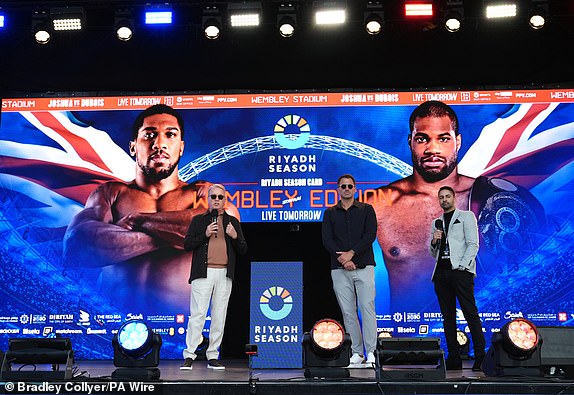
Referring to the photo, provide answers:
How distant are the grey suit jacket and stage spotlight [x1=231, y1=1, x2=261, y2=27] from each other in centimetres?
307

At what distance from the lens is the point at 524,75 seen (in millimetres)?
8820

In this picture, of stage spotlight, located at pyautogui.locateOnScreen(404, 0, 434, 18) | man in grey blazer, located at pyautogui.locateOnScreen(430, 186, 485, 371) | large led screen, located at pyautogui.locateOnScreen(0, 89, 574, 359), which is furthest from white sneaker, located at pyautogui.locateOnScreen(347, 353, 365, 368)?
stage spotlight, located at pyautogui.locateOnScreen(404, 0, 434, 18)

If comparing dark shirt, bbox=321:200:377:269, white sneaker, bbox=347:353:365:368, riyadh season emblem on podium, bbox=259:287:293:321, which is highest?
dark shirt, bbox=321:200:377:269

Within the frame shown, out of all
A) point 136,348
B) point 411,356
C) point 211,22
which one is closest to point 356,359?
point 411,356

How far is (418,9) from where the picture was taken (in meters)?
7.48

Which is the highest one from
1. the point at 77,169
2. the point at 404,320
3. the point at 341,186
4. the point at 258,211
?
the point at 77,169

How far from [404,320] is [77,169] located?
173 inches

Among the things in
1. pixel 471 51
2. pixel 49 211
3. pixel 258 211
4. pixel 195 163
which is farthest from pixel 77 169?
pixel 471 51

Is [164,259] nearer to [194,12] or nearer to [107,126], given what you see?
[107,126]

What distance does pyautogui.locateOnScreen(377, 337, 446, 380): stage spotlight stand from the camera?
448cm

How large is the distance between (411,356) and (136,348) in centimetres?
176

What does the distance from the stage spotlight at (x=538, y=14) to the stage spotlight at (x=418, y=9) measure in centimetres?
102

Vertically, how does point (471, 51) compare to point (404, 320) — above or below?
above

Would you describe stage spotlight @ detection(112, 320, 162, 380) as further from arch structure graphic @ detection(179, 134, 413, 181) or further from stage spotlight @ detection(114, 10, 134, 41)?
arch structure graphic @ detection(179, 134, 413, 181)
